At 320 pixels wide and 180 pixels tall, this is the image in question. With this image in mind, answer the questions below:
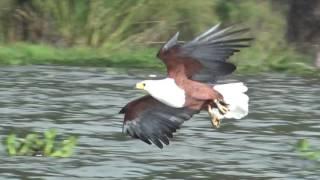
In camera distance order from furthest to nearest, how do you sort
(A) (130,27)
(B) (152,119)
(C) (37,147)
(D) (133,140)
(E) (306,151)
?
(A) (130,27), (D) (133,140), (E) (306,151), (C) (37,147), (B) (152,119)

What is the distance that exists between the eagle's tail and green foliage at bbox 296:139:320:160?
4.98ft

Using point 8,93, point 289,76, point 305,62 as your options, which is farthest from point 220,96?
point 305,62

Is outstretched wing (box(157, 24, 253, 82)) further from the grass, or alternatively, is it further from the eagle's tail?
the grass

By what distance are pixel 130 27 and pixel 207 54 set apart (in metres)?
11.6

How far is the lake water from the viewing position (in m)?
9.50

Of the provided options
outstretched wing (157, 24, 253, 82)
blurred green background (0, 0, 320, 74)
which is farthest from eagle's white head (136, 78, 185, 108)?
blurred green background (0, 0, 320, 74)

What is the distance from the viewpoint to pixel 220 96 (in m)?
8.80

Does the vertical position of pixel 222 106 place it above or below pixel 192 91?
below

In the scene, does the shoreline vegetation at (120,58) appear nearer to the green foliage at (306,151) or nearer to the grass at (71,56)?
the grass at (71,56)

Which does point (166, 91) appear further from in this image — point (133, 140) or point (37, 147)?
point (133, 140)

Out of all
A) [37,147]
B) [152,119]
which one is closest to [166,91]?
[152,119]

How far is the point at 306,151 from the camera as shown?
1027 centimetres

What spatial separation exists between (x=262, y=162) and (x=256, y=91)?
542 cm

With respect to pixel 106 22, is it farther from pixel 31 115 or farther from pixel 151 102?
pixel 151 102
